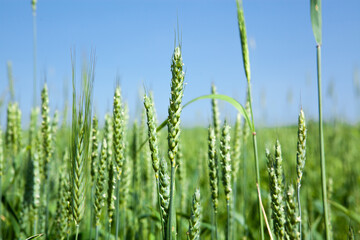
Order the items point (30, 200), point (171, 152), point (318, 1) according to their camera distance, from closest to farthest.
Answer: point (318, 1)
point (171, 152)
point (30, 200)

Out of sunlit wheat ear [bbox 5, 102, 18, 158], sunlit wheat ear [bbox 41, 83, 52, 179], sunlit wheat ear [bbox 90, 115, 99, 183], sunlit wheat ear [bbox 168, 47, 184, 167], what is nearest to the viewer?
sunlit wheat ear [bbox 168, 47, 184, 167]

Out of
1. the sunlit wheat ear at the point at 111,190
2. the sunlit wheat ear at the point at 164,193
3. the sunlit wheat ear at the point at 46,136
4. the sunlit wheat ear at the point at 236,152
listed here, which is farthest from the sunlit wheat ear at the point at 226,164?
the sunlit wheat ear at the point at 46,136

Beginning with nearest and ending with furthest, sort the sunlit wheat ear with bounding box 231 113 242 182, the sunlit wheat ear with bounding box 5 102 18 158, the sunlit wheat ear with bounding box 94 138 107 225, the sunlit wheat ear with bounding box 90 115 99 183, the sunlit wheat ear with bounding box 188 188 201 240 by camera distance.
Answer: the sunlit wheat ear with bounding box 188 188 201 240
the sunlit wheat ear with bounding box 94 138 107 225
the sunlit wheat ear with bounding box 90 115 99 183
the sunlit wheat ear with bounding box 231 113 242 182
the sunlit wheat ear with bounding box 5 102 18 158

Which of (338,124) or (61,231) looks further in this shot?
(338,124)

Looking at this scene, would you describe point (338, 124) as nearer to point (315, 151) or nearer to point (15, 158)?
point (315, 151)

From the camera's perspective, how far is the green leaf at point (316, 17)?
2.90 ft

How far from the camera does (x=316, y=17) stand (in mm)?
889

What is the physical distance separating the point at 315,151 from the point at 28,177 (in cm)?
282

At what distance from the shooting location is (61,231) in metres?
1.51

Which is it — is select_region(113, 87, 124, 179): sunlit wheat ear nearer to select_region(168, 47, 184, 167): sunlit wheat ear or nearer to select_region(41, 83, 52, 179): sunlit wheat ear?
select_region(168, 47, 184, 167): sunlit wheat ear

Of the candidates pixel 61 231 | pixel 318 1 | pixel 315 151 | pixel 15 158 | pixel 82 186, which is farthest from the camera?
pixel 315 151

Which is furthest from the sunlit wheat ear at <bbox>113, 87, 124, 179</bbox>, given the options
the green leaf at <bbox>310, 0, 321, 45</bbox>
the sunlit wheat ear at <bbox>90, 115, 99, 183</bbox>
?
the green leaf at <bbox>310, 0, 321, 45</bbox>

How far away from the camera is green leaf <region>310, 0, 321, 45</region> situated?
0.88 meters

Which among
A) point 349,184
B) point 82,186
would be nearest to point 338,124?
point 349,184
